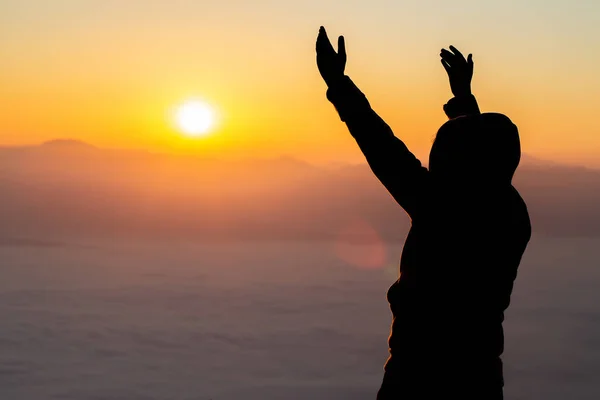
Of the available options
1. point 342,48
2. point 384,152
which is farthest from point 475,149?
point 342,48

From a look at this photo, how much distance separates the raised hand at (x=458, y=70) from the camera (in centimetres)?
430

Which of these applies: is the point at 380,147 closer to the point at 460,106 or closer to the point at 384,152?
the point at 384,152

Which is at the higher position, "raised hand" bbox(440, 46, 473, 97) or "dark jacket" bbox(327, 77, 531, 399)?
"raised hand" bbox(440, 46, 473, 97)

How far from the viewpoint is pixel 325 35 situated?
11.7 ft

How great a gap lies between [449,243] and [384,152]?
1.50ft

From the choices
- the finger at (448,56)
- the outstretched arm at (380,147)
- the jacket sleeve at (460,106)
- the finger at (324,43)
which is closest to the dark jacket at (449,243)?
the outstretched arm at (380,147)

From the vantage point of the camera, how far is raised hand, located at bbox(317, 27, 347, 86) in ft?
11.5

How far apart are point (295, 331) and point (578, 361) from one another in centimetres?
4232

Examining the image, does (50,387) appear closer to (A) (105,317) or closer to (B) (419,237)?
(A) (105,317)

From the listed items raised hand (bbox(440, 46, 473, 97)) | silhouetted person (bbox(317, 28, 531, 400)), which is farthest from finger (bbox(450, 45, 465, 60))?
silhouetted person (bbox(317, 28, 531, 400))

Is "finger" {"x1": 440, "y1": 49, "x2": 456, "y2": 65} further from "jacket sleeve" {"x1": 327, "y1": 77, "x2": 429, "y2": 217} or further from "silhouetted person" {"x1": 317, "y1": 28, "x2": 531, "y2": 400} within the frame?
"jacket sleeve" {"x1": 327, "y1": 77, "x2": 429, "y2": 217}

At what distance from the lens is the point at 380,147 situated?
11.1 feet

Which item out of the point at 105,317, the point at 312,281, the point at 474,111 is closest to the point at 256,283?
the point at 312,281

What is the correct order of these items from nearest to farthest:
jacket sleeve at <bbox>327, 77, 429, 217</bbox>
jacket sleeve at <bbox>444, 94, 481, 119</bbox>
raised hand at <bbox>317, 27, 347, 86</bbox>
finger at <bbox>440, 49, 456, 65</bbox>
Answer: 1. jacket sleeve at <bbox>327, 77, 429, 217</bbox>
2. raised hand at <bbox>317, 27, 347, 86</bbox>
3. jacket sleeve at <bbox>444, 94, 481, 119</bbox>
4. finger at <bbox>440, 49, 456, 65</bbox>
